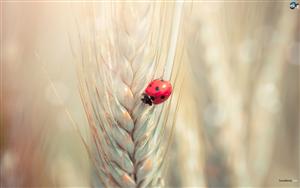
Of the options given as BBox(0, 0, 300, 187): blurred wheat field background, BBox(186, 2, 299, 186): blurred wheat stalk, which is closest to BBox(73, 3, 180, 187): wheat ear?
BBox(0, 0, 300, 187): blurred wheat field background

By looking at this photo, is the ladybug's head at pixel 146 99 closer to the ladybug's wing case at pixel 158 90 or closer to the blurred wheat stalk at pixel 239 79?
the ladybug's wing case at pixel 158 90

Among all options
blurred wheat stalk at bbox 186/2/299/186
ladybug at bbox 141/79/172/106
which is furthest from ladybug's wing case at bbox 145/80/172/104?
blurred wheat stalk at bbox 186/2/299/186

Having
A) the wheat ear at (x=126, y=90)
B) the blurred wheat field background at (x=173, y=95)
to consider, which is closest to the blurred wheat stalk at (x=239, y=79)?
the blurred wheat field background at (x=173, y=95)

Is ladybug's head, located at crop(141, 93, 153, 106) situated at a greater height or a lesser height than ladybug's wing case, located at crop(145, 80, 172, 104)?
lesser

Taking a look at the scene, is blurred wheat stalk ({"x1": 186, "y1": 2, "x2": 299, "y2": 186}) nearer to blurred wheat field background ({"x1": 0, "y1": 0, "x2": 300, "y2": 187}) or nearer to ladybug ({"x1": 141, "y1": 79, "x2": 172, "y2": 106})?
blurred wheat field background ({"x1": 0, "y1": 0, "x2": 300, "y2": 187})

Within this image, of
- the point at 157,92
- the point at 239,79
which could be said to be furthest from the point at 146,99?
the point at 239,79

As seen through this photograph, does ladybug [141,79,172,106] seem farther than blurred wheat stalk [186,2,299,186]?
No

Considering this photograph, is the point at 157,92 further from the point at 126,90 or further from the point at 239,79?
the point at 239,79

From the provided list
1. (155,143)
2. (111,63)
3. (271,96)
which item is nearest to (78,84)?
(111,63)
